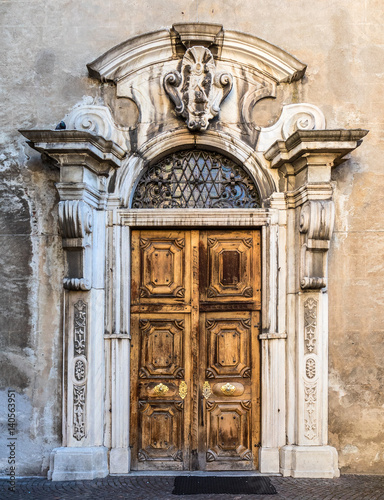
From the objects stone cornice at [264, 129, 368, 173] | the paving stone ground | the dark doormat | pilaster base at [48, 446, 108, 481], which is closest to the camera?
the paving stone ground

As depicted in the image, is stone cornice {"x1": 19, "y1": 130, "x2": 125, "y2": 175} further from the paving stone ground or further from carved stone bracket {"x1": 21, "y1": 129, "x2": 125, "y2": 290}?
the paving stone ground

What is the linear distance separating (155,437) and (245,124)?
3.63m

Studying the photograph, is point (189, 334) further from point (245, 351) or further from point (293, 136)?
point (293, 136)

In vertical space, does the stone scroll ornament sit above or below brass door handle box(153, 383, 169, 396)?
above

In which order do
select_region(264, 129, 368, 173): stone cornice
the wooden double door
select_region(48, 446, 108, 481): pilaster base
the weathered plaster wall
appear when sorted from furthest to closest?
the wooden double door, the weathered plaster wall, select_region(48, 446, 108, 481): pilaster base, select_region(264, 129, 368, 173): stone cornice

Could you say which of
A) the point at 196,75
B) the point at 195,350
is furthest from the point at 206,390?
the point at 196,75

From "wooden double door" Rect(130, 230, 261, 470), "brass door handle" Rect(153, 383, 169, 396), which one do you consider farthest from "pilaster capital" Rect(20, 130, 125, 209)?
"brass door handle" Rect(153, 383, 169, 396)

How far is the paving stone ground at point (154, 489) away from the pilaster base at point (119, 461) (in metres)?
0.09

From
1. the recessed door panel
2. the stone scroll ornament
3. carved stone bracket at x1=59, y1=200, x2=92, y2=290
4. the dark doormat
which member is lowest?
the dark doormat

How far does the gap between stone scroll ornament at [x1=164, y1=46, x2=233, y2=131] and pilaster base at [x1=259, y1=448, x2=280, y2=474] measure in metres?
3.59

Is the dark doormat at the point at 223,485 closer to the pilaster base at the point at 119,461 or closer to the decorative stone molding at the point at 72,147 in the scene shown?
the pilaster base at the point at 119,461

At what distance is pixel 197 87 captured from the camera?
21.6 ft

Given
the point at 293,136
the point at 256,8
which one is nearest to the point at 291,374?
the point at 293,136

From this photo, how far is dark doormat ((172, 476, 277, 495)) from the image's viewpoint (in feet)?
19.2
